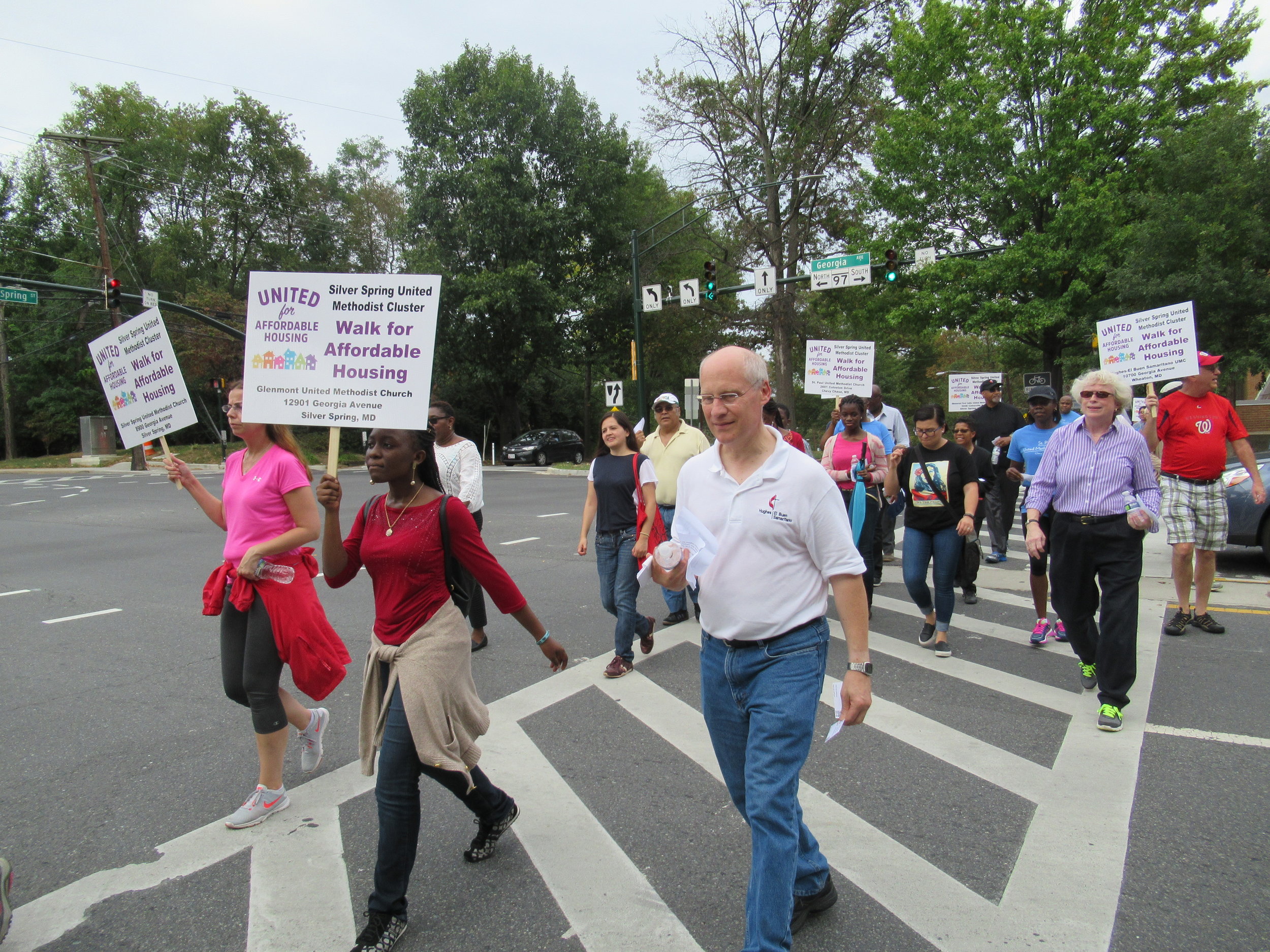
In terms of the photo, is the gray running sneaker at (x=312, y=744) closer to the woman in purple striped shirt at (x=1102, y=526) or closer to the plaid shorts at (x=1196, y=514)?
the woman in purple striped shirt at (x=1102, y=526)

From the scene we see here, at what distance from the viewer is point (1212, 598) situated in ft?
24.4

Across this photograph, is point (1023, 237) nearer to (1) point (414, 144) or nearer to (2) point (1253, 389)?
(1) point (414, 144)

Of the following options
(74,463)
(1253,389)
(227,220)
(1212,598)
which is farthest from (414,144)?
(1253,389)

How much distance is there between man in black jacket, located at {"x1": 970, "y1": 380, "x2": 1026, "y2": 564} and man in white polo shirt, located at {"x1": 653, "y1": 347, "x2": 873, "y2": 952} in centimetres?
778

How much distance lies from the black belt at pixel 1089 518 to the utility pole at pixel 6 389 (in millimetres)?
47878

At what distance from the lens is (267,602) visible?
3.56 m

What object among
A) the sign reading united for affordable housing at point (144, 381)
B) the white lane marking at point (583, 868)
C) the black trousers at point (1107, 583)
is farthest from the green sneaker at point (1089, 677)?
the sign reading united for affordable housing at point (144, 381)

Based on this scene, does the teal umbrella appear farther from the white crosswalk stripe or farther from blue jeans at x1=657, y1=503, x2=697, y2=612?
the white crosswalk stripe

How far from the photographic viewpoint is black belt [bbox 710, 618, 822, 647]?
2533mm

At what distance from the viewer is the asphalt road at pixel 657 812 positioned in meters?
2.86

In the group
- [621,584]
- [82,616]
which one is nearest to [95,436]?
[82,616]

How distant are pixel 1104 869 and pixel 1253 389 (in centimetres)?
5180

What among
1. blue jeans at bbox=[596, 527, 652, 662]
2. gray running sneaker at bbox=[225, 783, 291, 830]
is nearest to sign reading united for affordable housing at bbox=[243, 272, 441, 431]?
gray running sneaker at bbox=[225, 783, 291, 830]

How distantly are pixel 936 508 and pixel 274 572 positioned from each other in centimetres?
445
